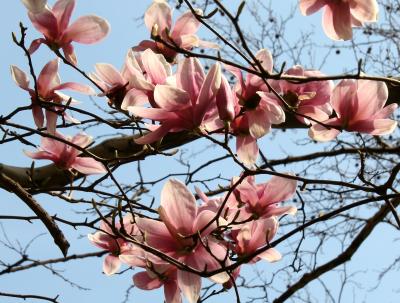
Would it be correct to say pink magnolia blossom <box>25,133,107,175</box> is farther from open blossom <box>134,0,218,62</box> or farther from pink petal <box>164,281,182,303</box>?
pink petal <box>164,281,182,303</box>

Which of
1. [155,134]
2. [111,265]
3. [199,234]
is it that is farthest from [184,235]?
[111,265]

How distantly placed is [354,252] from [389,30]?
1.44 m

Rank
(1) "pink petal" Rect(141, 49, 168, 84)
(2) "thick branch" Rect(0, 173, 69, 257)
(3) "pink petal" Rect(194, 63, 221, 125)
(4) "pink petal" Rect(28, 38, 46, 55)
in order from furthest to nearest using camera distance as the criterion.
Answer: (2) "thick branch" Rect(0, 173, 69, 257) → (4) "pink petal" Rect(28, 38, 46, 55) → (1) "pink petal" Rect(141, 49, 168, 84) → (3) "pink petal" Rect(194, 63, 221, 125)

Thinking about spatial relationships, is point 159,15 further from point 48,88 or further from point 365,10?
point 365,10

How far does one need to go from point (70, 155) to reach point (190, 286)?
1.65 feet

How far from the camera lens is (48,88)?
1106mm

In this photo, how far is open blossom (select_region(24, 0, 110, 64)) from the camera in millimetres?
1055

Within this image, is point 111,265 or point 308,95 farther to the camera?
point 111,265

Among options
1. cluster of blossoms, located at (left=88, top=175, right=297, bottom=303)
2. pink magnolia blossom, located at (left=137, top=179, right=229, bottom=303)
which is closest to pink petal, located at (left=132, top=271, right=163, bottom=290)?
cluster of blossoms, located at (left=88, top=175, right=297, bottom=303)

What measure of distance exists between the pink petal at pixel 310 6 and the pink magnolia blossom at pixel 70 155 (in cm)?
50

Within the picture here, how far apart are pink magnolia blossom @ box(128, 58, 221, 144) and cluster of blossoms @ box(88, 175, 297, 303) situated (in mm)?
82

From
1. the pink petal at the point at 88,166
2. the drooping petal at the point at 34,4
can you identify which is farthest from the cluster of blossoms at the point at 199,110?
the pink petal at the point at 88,166

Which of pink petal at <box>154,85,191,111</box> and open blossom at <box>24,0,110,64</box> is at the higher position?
open blossom at <box>24,0,110,64</box>

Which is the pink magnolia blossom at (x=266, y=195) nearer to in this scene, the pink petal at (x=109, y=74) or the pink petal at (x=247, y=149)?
the pink petal at (x=247, y=149)
